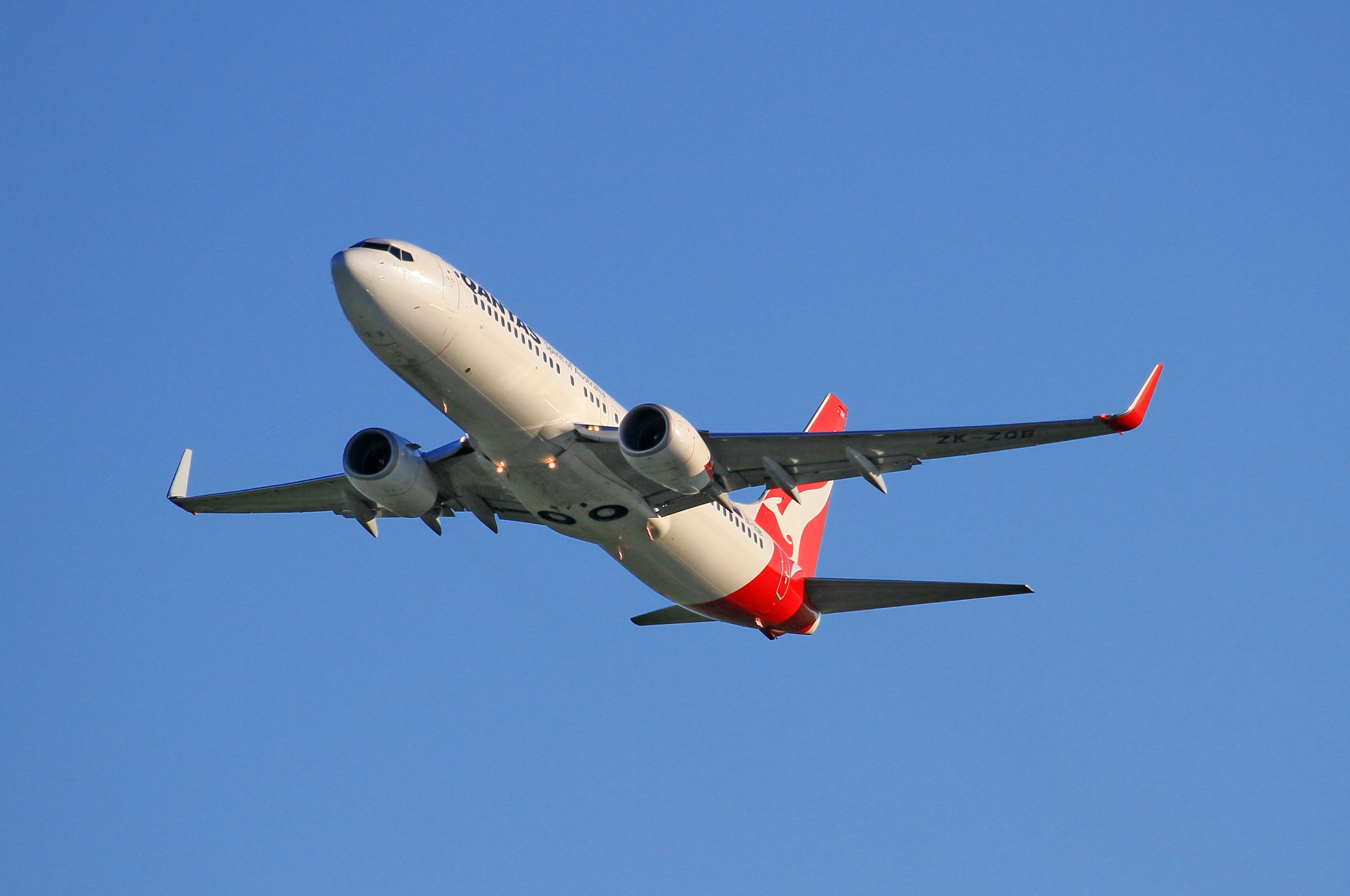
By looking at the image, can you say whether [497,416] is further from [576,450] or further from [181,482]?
[181,482]

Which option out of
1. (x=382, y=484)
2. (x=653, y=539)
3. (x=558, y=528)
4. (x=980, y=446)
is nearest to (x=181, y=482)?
(x=382, y=484)

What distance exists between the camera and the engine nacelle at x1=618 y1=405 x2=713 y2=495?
30.7 metres

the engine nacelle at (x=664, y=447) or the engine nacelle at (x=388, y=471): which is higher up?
the engine nacelle at (x=664, y=447)

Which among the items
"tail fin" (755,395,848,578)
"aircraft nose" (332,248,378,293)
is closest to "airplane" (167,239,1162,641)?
"aircraft nose" (332,248,378,293)

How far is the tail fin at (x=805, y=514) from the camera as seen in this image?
137 ft

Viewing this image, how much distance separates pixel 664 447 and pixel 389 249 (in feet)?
24.6

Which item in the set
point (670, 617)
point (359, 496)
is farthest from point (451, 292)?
point (670, 617)

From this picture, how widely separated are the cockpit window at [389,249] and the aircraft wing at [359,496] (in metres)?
5.49

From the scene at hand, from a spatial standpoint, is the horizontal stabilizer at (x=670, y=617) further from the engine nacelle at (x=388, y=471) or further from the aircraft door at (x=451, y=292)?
the aircraft door at (x=451, y=292)

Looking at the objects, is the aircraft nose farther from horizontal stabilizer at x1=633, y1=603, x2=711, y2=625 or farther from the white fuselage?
horizontal stabilizer at x1=633, y1=603, x2=711, y2=625

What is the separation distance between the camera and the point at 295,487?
38094mm

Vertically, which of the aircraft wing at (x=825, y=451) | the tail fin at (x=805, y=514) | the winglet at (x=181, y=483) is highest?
the tail fin at (x=805, y=514)

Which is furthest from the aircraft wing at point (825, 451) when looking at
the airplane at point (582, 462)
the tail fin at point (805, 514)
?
the tail fin at point (805, 514)

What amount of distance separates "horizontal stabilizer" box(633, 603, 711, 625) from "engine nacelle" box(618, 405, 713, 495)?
321 inches
